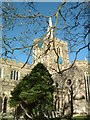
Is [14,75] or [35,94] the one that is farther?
[14,75]

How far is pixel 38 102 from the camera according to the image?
53.6ft

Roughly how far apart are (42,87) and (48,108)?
1.84 m

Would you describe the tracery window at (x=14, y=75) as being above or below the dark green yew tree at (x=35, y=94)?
above

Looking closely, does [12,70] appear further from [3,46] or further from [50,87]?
[3,46]

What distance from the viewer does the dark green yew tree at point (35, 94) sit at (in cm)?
1633

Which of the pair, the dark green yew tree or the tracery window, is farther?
the tracery window

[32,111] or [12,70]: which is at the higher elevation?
[12,70]

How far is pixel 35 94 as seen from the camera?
53.6ft

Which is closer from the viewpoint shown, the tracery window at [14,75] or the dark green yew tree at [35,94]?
the dark green yew tree at [35,94]

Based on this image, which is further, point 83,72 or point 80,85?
point 83,72

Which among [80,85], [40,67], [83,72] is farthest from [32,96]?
[83,72]

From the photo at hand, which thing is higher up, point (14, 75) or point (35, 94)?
point (14, 75)

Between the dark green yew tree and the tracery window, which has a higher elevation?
the tracery window

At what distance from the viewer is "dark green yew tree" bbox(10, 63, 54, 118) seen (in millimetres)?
16328
